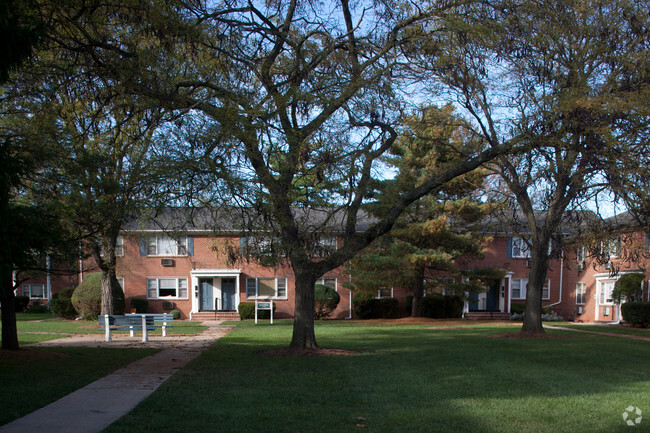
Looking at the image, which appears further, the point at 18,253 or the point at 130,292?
the point at 130,292

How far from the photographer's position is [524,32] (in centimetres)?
1227

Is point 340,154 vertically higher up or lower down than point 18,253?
higher up

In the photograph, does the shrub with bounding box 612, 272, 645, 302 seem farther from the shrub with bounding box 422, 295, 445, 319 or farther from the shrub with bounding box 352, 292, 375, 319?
the shrub with bounding box 352, 292, 375, 319

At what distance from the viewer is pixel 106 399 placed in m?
8.01

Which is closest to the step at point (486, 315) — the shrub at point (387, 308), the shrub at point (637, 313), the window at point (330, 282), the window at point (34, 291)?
the shrub at point (387, 308)

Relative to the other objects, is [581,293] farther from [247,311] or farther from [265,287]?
[247,311]

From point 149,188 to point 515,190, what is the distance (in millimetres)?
12142

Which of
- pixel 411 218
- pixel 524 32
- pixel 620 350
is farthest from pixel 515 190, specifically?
pixel 411 218

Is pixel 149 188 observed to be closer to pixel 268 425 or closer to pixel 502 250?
pixel 268 425

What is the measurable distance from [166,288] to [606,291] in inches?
1032

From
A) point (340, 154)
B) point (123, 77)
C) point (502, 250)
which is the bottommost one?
point (502, 250)

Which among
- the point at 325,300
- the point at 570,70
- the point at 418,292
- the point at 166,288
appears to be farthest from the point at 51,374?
the point at 166,288

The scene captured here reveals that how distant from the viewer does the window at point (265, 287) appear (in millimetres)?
33344

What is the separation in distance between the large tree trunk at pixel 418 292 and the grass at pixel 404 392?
14.1 m
